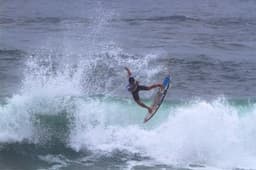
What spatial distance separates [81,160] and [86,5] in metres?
27.2

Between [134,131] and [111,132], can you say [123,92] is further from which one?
[111,132]

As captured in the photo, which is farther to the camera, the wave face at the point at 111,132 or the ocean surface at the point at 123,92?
the ocean surface at the point at 123,92

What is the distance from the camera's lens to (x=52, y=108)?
19734mm

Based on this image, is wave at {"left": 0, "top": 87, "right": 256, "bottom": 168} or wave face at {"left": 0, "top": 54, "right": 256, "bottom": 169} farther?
wave at {"left": 0, "top": 87, "right": 256, "bottom": 168}

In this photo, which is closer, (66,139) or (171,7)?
(66,139)

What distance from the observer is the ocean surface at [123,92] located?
1841 cm

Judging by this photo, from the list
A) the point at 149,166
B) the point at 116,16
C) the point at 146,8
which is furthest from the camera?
the point at 146,8

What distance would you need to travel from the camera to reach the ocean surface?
18406 mm

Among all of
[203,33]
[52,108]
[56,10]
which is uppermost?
[56,10]

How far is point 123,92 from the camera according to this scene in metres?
23.6

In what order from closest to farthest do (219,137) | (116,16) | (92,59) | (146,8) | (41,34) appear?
(219,137) < (92,59) < (41,34) < (116,16) < (146,8)

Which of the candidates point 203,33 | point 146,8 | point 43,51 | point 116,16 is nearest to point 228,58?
Answer: point 203,33

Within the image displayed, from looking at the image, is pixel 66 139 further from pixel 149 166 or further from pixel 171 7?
pixel 171 7

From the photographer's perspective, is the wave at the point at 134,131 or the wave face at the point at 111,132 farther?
the wave at the point at 134,131
